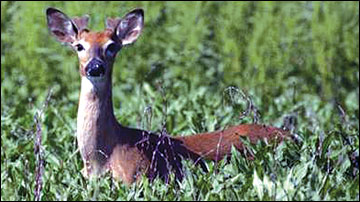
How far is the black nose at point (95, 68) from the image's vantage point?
7.22 metres

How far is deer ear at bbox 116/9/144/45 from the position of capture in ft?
25.7

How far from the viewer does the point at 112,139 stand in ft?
24.4

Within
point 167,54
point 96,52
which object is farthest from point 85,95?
point 167,54

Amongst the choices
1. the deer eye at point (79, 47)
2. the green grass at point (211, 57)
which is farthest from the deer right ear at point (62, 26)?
the green grass at point (211, 57)

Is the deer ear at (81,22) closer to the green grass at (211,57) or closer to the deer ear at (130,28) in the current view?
the deer ear at (130,28)

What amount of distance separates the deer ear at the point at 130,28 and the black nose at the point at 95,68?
510mm

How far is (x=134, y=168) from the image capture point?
7.29 m

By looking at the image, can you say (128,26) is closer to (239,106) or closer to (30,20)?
(239,106)

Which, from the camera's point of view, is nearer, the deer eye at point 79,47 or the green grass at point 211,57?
the deer eye at point 79,47

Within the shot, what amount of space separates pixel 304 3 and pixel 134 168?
540cm

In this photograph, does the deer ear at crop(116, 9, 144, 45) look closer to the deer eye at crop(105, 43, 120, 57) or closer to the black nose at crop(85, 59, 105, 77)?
the deer eye at crop(105, 43, 120, 57)

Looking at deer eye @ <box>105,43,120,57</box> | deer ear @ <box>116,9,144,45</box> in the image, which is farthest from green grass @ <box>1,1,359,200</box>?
deer eye @ <box>105,43,120,57</box>

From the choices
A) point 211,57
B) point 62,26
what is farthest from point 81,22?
point 211,57

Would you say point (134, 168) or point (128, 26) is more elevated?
point (128, 26)
